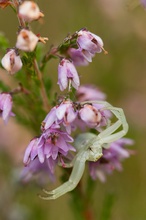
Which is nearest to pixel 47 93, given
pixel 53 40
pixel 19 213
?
pixel 19 213

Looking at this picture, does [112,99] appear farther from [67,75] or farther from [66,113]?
[66,113]

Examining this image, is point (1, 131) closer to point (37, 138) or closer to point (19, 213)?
point (19, 213)

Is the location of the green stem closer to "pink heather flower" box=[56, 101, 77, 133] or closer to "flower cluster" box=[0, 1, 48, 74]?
"pink heather flower" box=[56, 101, 77, 133]

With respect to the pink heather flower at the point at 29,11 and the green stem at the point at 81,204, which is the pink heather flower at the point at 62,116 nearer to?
the pink heather flower at the point at 29,11

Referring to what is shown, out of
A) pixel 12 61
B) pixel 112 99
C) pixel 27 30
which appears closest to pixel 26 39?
pixel 27 30

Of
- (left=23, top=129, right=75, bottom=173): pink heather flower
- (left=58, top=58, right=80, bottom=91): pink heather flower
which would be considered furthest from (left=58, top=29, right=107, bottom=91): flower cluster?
(left=23, top=129, right=75, bottom=173): pink heather flower

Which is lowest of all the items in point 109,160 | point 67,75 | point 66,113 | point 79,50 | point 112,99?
point 109,160
